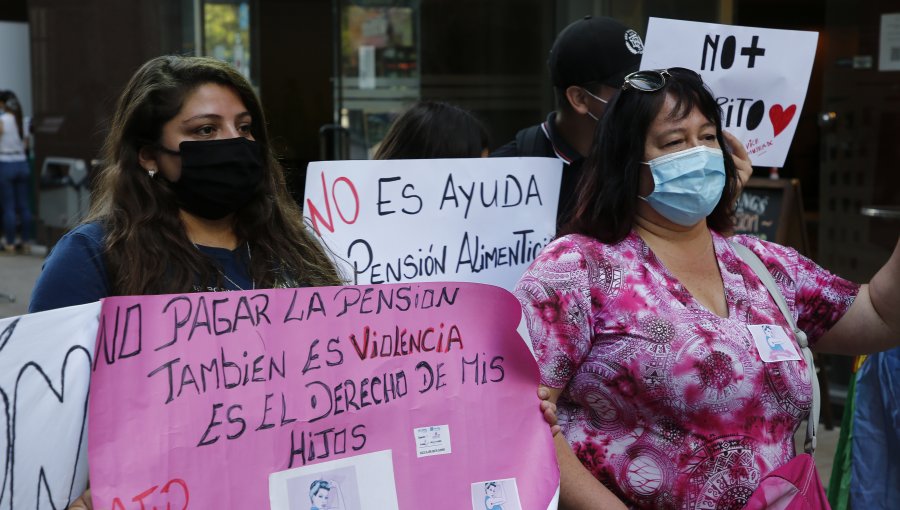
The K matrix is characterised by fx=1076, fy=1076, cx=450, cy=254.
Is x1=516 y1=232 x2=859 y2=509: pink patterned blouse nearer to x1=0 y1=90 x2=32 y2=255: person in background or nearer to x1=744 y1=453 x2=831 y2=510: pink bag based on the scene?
x1=744 y1=453 x2=831 y2=510: pink bag

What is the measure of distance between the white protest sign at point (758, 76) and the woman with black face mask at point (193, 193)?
5.36 ft

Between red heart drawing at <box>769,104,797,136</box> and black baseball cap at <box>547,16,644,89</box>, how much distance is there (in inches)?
19.3

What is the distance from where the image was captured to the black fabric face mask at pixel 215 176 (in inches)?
92.0

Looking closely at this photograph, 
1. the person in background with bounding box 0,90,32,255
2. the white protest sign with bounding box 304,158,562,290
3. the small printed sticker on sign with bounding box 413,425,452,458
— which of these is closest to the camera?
the small printed sticker on sign with bounding box 413,425,452,458

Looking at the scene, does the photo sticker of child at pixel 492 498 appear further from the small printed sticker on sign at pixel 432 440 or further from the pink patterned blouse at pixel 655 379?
the pink patterned blouse at pixel 655 379

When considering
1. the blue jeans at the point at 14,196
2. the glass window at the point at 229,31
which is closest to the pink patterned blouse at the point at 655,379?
the glass window at the point at 229,31

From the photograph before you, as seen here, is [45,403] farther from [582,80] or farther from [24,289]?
[24,289]

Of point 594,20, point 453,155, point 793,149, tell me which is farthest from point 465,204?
point 793,149

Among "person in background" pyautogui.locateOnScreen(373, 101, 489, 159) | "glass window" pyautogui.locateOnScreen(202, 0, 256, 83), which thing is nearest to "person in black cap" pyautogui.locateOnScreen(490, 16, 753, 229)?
"person in background" pyautogui.locateOnScreen(373, 101, 489, 159)

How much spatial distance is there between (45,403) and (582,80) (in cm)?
213

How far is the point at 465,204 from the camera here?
328cm

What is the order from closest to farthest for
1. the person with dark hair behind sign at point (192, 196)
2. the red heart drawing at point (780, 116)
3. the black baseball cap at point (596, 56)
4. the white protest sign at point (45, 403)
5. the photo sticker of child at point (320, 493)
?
1. the white protest sign at point (45, 403)
2. the photo sticker of child at point (320, 493)
3. the person with dark hair behind sign at point (192, 196)
4. the black baseball cap at point (596, 56)
5. the red heart drawing at point (780, 116)

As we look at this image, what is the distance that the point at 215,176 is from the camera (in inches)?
92.1

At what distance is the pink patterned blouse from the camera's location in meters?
2.29
